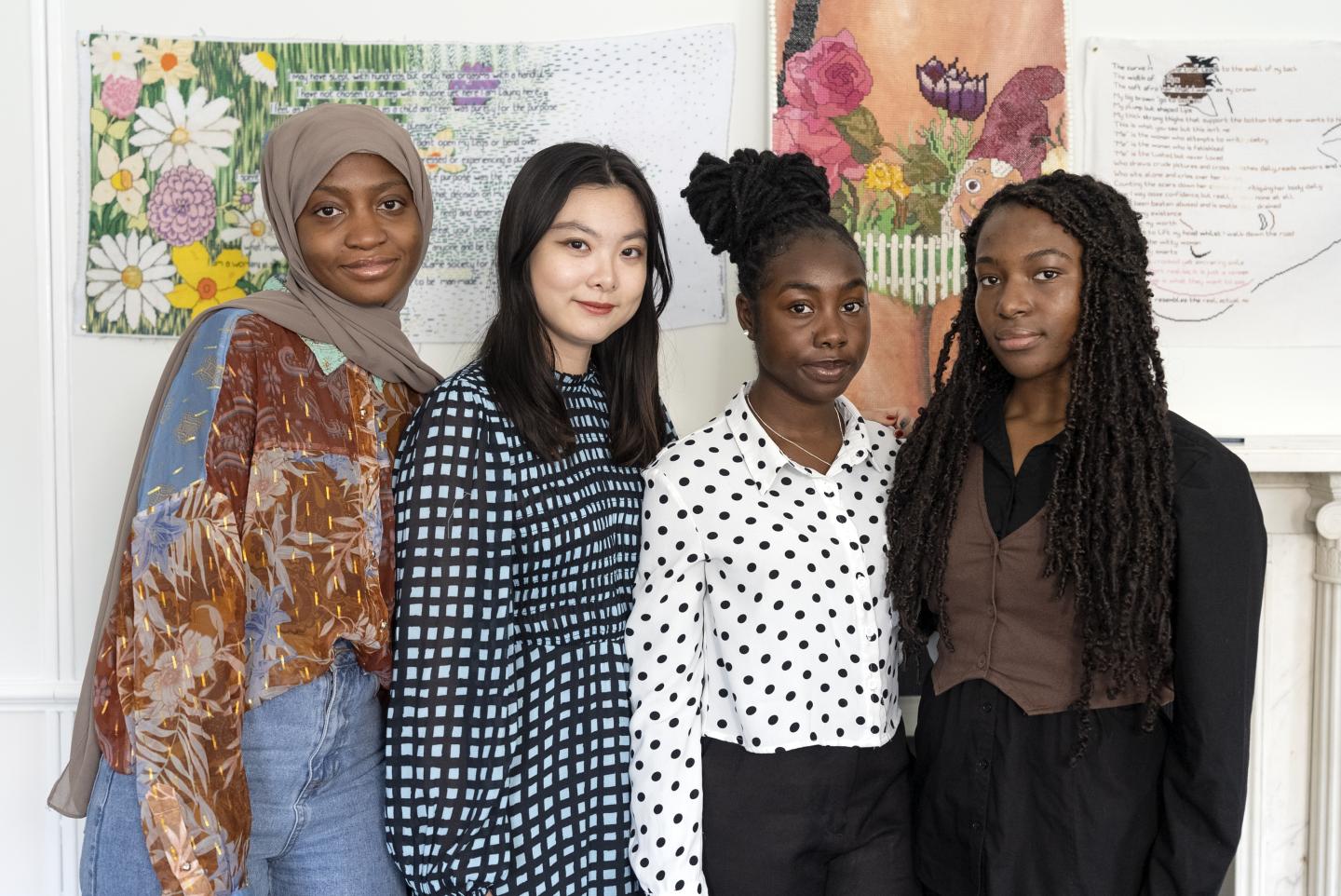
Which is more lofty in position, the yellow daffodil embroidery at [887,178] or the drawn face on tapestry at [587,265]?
the yellow daffodil embroidery at [887,178]

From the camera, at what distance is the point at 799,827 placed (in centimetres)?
137

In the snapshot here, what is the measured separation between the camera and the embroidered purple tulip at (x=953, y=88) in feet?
6.28

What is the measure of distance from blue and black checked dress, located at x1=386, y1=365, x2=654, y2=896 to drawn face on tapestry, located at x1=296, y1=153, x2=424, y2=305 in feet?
0.70

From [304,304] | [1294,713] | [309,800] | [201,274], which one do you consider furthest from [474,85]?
[1294,713]

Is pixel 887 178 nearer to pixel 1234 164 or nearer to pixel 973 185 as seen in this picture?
pixel 973 185

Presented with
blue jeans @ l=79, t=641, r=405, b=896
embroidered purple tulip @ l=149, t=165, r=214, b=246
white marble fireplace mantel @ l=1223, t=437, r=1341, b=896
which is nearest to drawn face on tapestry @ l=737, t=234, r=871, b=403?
blue jeans @ l=79, t=641, r=405, b=896

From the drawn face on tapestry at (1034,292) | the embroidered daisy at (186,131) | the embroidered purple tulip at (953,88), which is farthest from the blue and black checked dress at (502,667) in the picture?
the embroidered purple tulip at (953,88)

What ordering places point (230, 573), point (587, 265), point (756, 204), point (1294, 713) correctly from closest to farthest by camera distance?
point (230, 573) → point (587, 265) → point (756, 204) → point (1294, 713)

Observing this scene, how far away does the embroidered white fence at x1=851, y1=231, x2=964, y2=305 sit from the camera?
1.93m

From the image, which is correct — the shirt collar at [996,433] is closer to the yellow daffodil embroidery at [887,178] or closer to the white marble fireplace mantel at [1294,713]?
the yellow daffodil embroidery at [887,178]

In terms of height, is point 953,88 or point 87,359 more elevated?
point 953,88

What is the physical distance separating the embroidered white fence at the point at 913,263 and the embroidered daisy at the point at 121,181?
145cm

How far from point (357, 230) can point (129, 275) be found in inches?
33.8

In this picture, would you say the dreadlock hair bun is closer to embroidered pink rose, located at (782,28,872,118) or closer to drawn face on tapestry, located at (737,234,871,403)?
drawn face on tapestry, located at (737,234,871,403)
